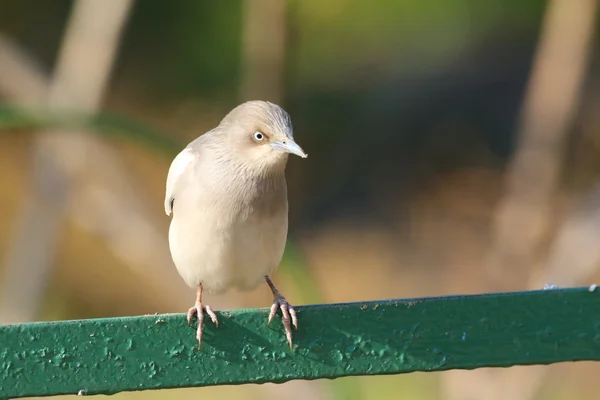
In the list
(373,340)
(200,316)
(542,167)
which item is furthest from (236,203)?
(542,167)

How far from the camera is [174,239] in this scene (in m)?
2.90

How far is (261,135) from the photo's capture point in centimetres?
282

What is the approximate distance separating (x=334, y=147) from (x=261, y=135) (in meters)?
4.22

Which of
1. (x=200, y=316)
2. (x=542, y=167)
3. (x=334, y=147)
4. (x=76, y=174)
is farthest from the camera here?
(x=334, y=147)

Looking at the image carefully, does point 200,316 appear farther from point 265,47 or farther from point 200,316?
point 265,47

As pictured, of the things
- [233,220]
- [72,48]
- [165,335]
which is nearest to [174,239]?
[233,220]

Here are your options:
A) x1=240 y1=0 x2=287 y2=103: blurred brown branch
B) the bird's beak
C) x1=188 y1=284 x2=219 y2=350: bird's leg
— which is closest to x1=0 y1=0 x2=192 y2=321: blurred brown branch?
x1=240 y1=0 x2=287 y2=103: blurred brown branch

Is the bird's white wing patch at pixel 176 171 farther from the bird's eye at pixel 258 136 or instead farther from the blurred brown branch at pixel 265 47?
the blurred brown branch at pixel 265 47

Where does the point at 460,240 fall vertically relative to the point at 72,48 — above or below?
below

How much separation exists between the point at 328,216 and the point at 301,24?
1.95 m

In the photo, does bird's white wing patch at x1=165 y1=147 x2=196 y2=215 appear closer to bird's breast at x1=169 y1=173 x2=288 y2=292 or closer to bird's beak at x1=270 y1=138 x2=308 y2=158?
bird's breast at x1=169 y1=173 x2=288 y2=292

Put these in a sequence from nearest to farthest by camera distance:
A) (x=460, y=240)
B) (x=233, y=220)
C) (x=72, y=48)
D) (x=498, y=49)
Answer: (x=233, y=220) < (x=72, y=48) < (x=498, y=49) < (x=460, y=240)

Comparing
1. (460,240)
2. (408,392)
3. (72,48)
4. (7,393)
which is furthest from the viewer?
(460,240)

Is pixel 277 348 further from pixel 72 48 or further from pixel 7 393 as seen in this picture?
pixel 72 48
